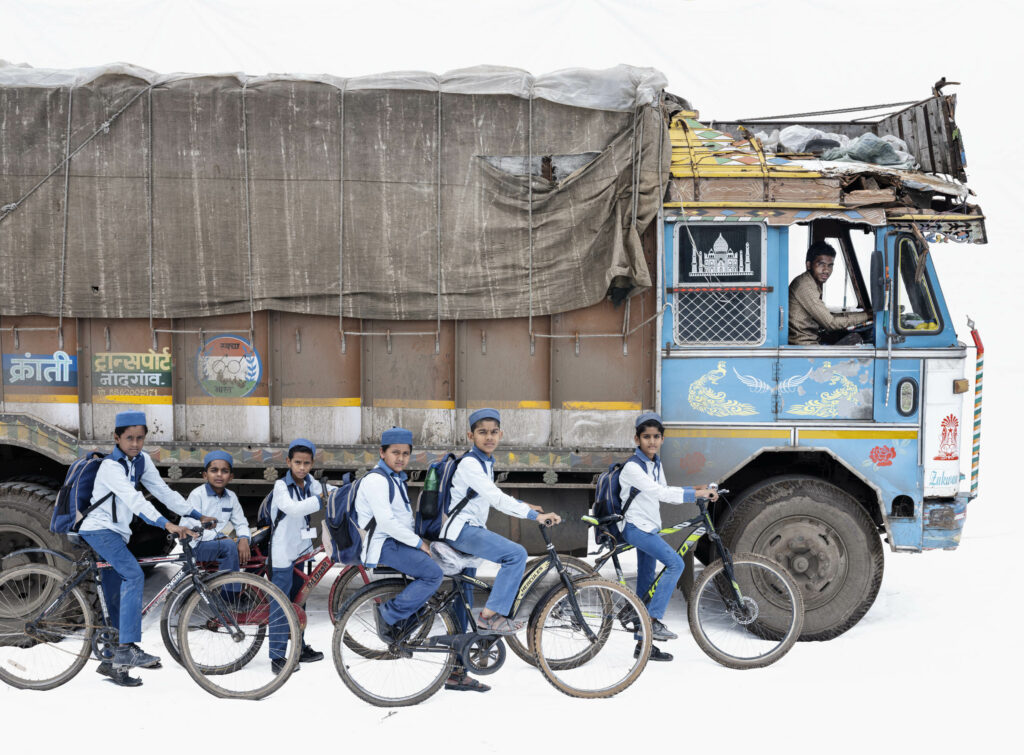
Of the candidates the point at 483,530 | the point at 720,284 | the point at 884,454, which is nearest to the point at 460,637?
the point at 483,530

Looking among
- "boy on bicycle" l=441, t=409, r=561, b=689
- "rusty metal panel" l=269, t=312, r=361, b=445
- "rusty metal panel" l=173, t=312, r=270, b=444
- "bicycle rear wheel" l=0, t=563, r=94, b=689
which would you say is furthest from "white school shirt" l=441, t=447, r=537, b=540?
"bicycle rear wheel" l=0, t=563, r=94, b=689

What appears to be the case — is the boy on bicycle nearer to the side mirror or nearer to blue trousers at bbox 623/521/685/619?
blue trousers at bbox 623/521/685/619

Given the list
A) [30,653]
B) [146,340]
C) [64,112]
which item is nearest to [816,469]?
[146,340]

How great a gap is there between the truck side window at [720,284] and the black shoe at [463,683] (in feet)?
9.62

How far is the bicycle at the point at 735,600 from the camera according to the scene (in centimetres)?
629

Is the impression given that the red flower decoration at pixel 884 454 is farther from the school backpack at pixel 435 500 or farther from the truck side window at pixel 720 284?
the school backpack at pixel 435 500

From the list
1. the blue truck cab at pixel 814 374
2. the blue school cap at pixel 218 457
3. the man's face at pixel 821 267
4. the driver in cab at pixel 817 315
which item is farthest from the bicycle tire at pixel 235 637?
the man's face at pixel 821 267

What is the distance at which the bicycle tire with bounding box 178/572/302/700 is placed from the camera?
5.77 meters

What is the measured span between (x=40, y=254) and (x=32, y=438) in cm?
146

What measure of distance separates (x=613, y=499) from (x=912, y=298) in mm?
2818

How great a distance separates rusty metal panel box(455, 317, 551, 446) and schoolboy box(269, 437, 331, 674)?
1.27 m

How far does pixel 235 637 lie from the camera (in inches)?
230

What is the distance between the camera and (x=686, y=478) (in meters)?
7.05

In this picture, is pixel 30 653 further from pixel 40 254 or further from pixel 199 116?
pixel 199 116
